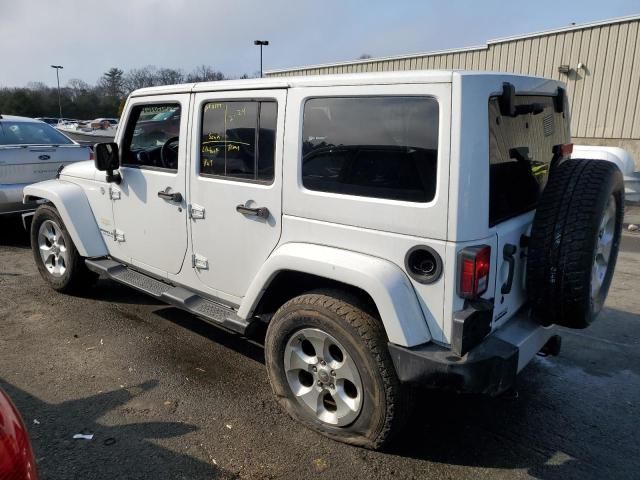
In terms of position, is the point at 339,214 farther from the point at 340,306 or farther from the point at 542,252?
the point at 542,252

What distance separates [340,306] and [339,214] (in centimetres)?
50

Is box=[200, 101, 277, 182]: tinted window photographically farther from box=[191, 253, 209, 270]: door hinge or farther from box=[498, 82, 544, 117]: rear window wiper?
box=[498, 82, 544, 117]: rear window wiper

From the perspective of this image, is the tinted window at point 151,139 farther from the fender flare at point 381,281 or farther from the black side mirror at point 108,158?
the fender flare at point 381,281

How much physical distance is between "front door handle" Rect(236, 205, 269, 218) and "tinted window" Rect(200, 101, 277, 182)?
0.18 meters

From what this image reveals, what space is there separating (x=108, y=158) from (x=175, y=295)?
1303mm

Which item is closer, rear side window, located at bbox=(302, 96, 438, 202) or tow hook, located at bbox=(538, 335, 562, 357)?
rear side window, located at bbox=(302, 96, 438, 202)

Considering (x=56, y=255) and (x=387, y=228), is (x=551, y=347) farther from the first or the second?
(x=56, y=255)

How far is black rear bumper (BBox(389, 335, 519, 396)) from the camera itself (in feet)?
8.02

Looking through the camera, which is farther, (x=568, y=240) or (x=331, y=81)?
(x=331, y=81)

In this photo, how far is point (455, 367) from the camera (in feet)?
7.98

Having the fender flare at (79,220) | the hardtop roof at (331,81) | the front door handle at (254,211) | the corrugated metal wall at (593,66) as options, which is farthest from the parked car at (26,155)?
the corrugated metal wall at (593,66)

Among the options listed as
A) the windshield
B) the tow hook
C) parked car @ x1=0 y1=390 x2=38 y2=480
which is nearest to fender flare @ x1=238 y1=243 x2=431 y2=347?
the tow hook

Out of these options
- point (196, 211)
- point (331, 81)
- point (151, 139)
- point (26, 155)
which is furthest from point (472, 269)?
point (26, 155)

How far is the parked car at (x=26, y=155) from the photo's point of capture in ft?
22.7
